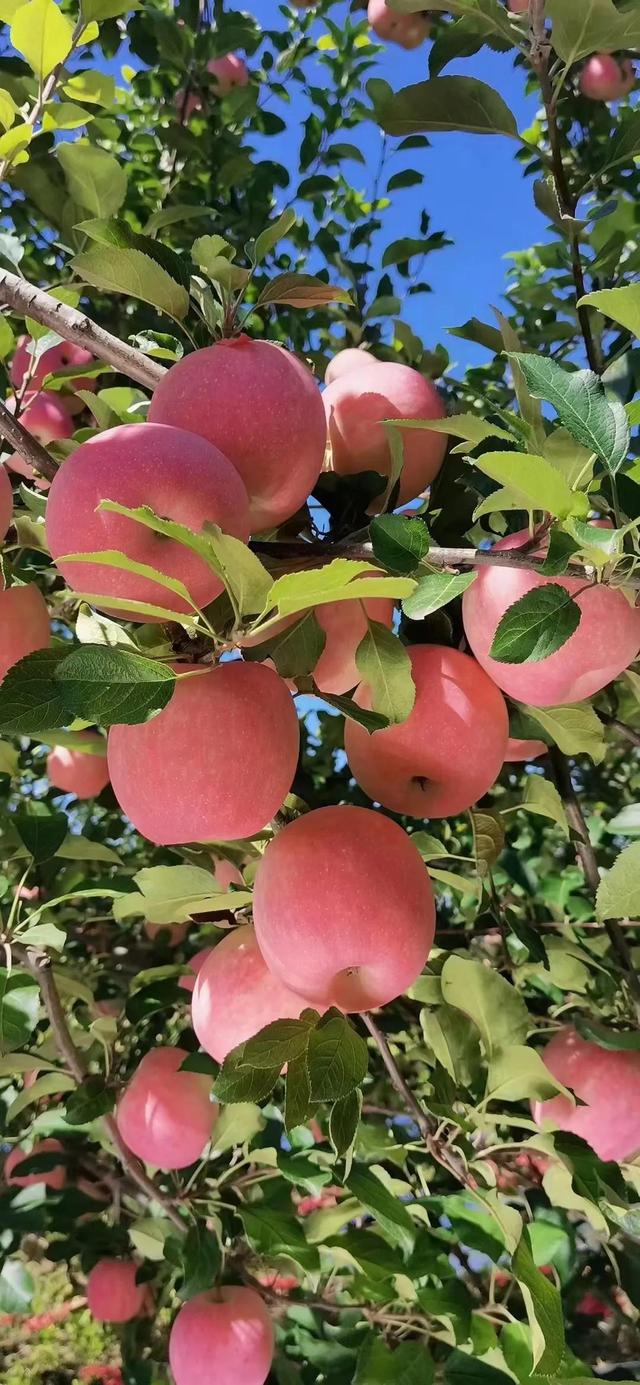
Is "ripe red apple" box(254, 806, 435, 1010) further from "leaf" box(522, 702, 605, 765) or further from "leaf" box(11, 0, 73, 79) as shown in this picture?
"leaf" box(11, 0, 73, 79)

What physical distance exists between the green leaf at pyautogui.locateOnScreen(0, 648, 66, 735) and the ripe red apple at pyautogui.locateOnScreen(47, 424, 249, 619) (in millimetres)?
71

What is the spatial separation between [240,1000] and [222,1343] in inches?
29.4

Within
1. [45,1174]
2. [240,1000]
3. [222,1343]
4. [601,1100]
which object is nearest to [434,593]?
[240,1000]

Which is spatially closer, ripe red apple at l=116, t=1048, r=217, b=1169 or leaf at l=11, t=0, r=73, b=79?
leaf at l=11, t=0, r=73, b=79

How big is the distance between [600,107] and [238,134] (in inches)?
35.0

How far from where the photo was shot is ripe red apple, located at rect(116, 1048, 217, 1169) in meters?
1.31

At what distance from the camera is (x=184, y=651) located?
0.64 m

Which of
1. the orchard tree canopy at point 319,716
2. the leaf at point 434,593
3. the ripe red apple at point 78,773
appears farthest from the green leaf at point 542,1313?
the ripe red apple at point 78,773

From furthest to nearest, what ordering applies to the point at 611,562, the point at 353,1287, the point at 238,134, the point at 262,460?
the point at 238,134, the point at 353,1287, the point at 262,460, the point at 611,562

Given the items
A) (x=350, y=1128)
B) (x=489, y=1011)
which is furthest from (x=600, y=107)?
(x=350, y=1128)

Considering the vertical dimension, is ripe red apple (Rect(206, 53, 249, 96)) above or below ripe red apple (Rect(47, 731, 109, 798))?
above

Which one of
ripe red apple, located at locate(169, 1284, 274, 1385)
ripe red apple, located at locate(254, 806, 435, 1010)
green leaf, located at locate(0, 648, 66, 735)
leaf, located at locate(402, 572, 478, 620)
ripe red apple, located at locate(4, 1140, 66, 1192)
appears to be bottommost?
ripe red apple, located at locate(4, 1140, 66, 1192)

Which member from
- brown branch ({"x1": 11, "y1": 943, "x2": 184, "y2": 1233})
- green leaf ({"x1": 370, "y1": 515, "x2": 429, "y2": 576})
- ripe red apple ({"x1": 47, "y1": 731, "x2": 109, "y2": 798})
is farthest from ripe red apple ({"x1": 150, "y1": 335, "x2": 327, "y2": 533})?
ripe red apple ({"x1": 47, "y1": 731, "x2": 109, "y2": 798})

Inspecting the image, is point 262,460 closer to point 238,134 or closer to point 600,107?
point 600,107
